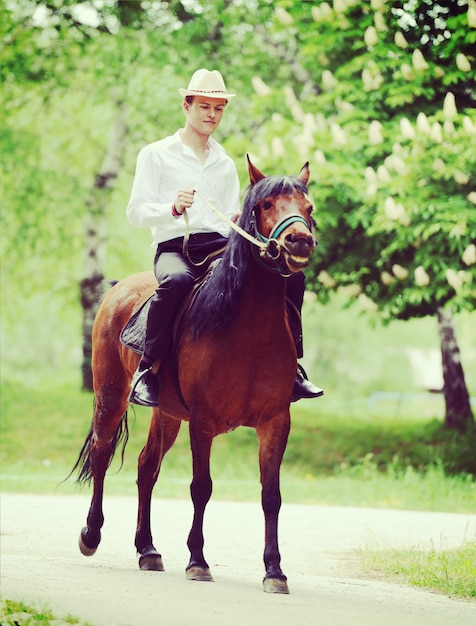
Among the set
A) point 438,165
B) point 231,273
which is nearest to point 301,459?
point 438,165

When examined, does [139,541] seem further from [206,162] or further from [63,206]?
[63,206]

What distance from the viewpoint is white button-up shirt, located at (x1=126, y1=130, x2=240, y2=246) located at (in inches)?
344

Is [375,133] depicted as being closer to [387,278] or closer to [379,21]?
[379,21]

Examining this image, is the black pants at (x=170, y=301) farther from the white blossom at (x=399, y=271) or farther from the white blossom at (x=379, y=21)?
the white blossom at (x=379, y=21)

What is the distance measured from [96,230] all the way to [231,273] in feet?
64.3

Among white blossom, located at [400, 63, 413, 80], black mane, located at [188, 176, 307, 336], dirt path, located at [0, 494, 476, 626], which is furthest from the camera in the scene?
white blossom, located at [400, 63, 413, 80]

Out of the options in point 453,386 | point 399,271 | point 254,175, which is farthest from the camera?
point 453,386

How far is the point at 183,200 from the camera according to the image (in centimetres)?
827

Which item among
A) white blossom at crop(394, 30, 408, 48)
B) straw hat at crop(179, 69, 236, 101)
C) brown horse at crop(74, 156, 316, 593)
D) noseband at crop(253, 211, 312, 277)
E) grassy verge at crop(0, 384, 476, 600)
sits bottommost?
grassy verge at crop(0, 384, 476, 600)

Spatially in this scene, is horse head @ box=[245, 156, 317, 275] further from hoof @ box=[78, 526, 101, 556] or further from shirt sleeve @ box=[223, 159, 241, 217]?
hoof @ box=[78, 526, 101, 556]

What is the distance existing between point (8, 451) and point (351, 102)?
28.6 ft

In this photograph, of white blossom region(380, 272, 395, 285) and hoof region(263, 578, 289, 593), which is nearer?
hoof region(263, 578, 289, 593)

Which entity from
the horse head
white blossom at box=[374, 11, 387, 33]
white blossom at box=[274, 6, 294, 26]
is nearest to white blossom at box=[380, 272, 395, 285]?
white blossom at box=[374, 11, 387, 33]

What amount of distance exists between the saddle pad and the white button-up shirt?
610 mm
